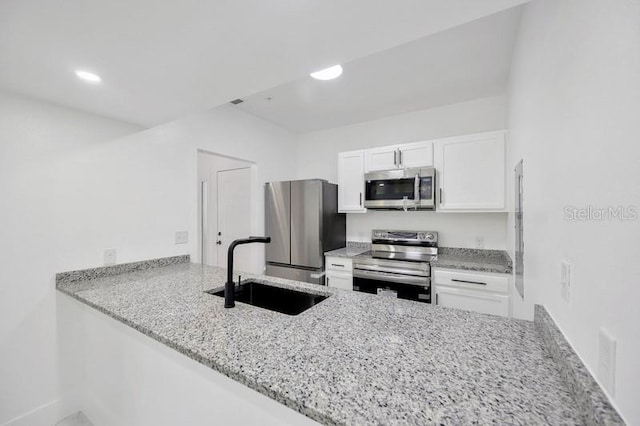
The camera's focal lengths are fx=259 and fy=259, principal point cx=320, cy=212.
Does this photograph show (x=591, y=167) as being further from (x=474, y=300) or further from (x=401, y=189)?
(x=401, y=189)

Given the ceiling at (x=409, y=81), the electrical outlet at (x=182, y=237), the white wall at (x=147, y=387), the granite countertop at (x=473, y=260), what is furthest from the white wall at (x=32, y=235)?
the granite countertop at (x=473, y=260)

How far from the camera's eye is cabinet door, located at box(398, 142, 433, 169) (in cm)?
278

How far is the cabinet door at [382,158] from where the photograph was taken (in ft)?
9.71

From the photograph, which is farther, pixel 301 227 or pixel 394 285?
pixel 301 227

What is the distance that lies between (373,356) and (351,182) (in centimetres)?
259

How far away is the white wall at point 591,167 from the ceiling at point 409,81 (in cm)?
77

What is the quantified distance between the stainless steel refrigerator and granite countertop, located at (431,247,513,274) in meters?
1.25

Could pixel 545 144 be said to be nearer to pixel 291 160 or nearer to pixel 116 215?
pixel 116 215

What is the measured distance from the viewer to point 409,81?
242 centimetres

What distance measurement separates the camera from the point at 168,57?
1248mm

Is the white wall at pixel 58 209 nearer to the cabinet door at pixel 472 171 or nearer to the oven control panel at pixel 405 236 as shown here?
the oven control panel at pixel 405 236

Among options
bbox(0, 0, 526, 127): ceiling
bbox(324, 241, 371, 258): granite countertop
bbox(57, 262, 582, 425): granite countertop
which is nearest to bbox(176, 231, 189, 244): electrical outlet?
bbox(57, 262, 582, 425): granite countertop

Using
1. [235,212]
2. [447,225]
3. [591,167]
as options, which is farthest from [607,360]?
[235,212]

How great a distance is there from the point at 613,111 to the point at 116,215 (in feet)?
8.85
